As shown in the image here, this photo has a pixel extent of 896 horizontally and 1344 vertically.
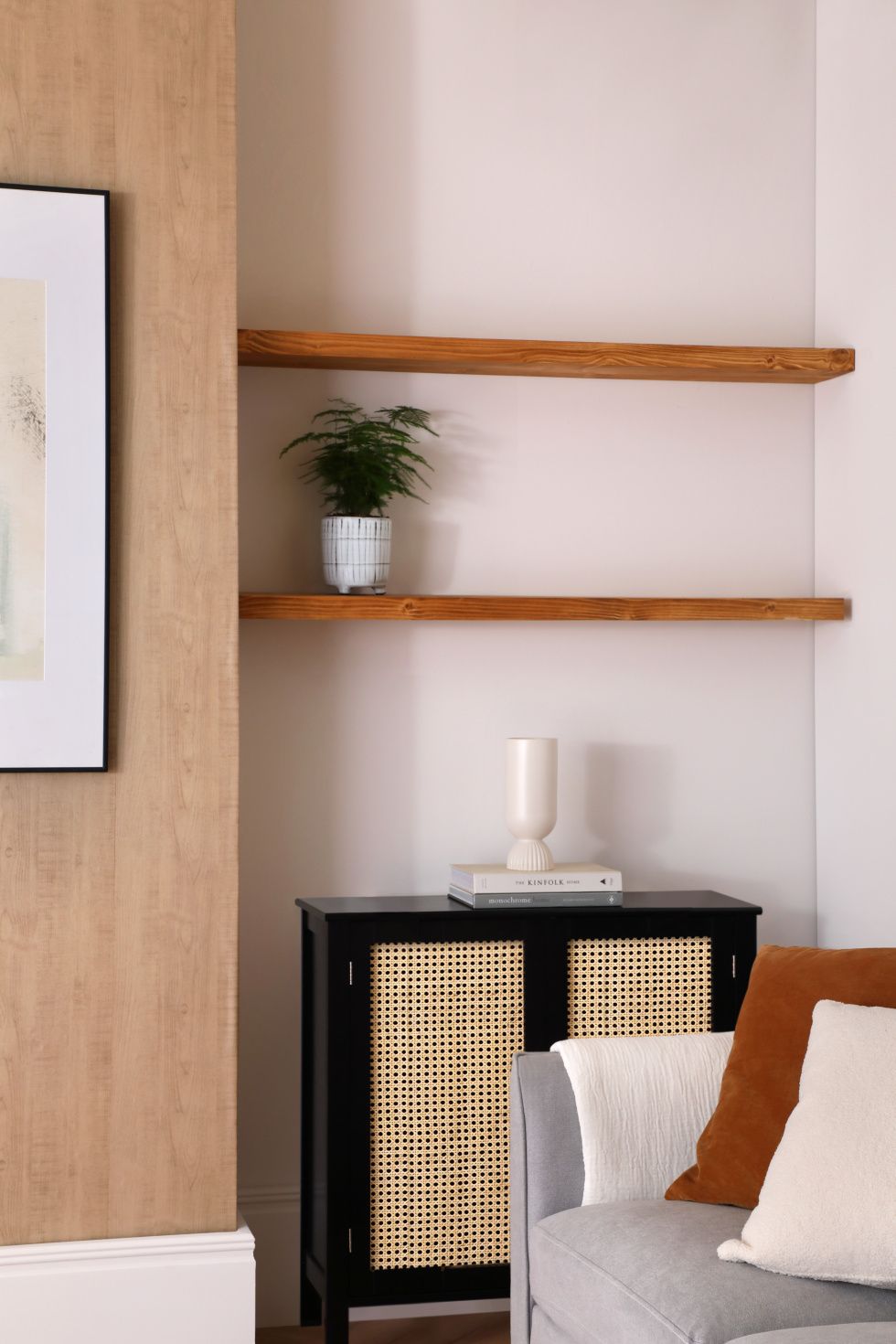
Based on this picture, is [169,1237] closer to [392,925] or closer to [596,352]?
[392,925]

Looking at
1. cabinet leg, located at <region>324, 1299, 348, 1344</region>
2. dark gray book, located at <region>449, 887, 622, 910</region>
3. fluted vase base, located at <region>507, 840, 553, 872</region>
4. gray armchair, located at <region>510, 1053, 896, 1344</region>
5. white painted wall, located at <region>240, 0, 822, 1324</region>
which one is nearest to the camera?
gray armchair, located at <region>510, 1053, 896, 1344</region>

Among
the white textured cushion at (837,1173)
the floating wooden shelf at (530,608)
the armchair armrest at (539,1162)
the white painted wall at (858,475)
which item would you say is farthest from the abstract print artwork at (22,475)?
the white painted wall at (858,475)

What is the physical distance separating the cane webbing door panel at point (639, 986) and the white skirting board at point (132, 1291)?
2.52 feet

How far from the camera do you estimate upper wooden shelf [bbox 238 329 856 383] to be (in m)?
2.84

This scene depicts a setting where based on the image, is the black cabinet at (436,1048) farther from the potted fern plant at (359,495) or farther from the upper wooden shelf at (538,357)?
the upper wooden shelf at (538,357)

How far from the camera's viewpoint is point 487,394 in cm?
313

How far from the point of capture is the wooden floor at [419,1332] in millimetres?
2852

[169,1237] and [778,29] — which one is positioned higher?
[778,29]

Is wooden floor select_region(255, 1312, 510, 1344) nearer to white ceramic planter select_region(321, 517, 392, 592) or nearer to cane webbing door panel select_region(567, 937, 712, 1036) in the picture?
cane webbing door panel select_region(567, 937, 712, 1036)

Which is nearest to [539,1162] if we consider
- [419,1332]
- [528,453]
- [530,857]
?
[530,857]

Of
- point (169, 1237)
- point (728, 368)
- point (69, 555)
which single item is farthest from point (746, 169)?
point (169, 1237)

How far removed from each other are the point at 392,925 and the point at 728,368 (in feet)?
4.50

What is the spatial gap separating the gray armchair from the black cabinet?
1.58ft

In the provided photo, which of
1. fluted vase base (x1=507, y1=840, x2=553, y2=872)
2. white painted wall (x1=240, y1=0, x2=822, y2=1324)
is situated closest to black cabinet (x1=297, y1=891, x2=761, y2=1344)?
fluted vase base (x1=507, y1=840, x2=553, y2=872)
